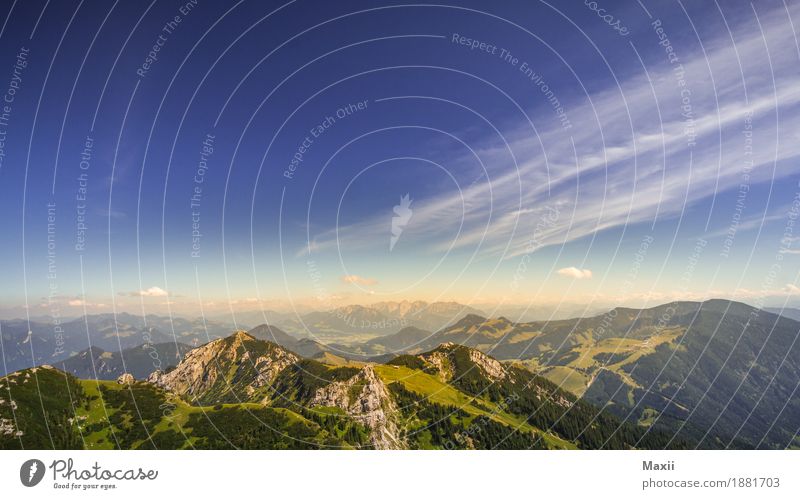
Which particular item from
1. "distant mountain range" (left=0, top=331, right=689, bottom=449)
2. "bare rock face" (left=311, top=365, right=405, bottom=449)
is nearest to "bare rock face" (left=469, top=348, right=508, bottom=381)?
"distant mountain range" (left=0, top=331, right=689, bottom=449)

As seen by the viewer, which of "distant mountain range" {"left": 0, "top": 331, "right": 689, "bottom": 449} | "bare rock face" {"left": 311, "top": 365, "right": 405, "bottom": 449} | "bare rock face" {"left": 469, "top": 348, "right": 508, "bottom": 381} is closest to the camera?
"distant mountain range" {"left": 0, "top": 331, "right": 689, "bottom": 449}

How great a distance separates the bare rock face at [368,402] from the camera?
127812 mm

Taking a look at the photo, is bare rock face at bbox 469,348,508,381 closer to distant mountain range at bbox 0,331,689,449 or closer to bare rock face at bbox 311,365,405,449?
distant mountain range at bbox 0,331,689,449

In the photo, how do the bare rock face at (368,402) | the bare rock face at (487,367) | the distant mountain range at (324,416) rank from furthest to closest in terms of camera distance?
the bare rock face at (487,367) → the bare rock face at (368,402) → the distant mountain range at (324,416)

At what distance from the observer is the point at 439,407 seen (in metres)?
155

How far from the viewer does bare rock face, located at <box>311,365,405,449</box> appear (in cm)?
12781

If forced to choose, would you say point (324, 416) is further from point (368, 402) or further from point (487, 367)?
point (487, 367)

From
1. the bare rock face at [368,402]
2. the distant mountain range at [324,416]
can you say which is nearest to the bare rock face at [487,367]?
the distant mountain range at [324,416]

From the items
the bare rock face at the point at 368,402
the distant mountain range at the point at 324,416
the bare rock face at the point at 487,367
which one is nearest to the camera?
the distant mountain range at the point at 324,416

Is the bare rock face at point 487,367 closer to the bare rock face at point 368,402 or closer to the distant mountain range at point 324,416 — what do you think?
the distant mountain range at point 324,416

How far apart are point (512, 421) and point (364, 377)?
191 feet

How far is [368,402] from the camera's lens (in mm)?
143875

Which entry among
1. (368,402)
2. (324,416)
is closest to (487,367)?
(368,402)
